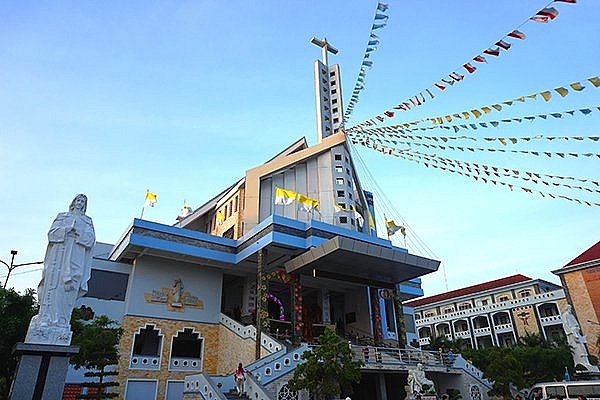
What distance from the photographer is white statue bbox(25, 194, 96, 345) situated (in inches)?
326

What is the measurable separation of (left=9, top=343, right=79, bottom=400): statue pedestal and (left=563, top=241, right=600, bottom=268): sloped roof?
133ft

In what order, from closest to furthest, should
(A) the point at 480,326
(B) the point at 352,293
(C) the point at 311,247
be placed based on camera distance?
(C) the point at 311,247 < (B) the point at 352,293 < (A) the point at 480,326

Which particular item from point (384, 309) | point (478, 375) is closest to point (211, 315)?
point (384, 309)

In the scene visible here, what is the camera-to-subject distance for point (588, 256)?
123 ft

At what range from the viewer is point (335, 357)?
558 inches

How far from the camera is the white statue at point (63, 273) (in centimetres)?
829

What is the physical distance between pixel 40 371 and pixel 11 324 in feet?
22.8

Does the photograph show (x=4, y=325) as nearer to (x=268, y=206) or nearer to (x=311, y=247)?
(x=311, y=247)

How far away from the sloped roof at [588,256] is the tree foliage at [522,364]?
26.6 feet

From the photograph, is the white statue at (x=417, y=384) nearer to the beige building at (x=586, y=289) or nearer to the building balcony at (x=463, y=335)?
the beige building at (x=586, y=289)

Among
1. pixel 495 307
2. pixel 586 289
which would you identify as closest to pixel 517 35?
pixel 586 289

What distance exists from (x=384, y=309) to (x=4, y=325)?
74.8ft

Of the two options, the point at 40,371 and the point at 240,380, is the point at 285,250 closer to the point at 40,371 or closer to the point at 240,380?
the point at 240,380

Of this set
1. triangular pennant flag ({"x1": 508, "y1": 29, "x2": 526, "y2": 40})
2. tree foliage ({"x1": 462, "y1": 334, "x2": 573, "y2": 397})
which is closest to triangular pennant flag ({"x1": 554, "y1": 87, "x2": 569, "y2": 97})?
triangular pennant flag ({"x1": 508, "y1": 29, "x2": 526, "y2": 40})
